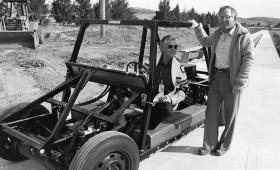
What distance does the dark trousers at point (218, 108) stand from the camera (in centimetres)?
405

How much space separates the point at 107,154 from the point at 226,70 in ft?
6.09

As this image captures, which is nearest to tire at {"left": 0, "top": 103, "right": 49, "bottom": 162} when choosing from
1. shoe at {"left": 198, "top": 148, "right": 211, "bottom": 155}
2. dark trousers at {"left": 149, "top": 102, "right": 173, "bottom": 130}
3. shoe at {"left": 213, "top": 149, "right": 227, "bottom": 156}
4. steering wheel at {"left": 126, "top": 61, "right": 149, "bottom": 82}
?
steering wheel at {"left": 126, "top": 61, "right": 149, "bottom": 82}

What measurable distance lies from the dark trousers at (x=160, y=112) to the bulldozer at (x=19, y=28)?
11.7 meters

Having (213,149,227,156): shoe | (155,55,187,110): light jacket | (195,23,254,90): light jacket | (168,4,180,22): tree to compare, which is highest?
(168,4,180,22): tree

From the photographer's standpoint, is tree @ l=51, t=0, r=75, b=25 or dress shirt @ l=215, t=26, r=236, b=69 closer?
dress shirt @ l=215, t=26, r=236, b=69

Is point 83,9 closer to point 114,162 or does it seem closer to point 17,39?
point 17,39

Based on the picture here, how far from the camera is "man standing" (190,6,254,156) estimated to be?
12.5 feet

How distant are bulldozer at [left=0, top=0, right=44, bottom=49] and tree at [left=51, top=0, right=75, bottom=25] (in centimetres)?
2354

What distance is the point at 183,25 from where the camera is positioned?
4121mm

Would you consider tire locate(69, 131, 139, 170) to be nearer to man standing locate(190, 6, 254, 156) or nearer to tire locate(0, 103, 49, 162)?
tire locate(0, 103, 49, 162)

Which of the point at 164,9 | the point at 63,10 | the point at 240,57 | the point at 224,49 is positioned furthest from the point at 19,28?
the point at 164,9

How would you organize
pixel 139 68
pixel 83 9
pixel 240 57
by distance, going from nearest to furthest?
pixel 240 57 < pixel 139 68 < pixel 83 9

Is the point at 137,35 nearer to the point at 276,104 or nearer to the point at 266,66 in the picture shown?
the point at 266,66

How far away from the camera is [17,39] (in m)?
14.8
